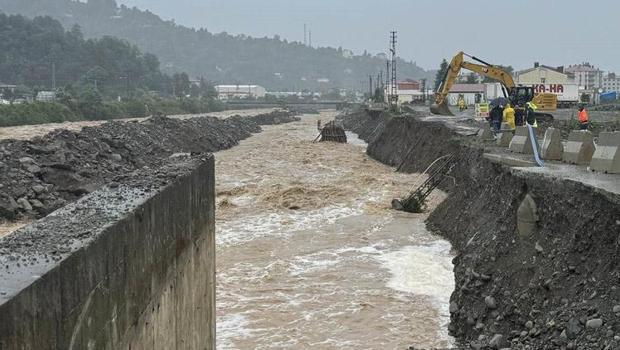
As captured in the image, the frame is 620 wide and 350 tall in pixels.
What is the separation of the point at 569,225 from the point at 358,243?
1016 centimetres

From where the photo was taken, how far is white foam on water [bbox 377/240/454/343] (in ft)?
43.7

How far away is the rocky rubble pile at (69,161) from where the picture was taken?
2227 cm

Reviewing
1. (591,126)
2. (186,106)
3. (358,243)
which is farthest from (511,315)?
(186,106)

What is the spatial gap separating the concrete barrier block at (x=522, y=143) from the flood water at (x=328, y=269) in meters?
3.23

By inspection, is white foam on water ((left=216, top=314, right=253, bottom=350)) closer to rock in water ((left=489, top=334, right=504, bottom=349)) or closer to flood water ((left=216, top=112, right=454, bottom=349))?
flood water ((left=216, top=112, right=454, bottom=349))

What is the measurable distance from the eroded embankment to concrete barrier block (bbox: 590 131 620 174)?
1229mm

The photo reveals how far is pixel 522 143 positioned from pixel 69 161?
19265 mm

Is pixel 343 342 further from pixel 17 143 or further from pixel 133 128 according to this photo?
pixel 133 128

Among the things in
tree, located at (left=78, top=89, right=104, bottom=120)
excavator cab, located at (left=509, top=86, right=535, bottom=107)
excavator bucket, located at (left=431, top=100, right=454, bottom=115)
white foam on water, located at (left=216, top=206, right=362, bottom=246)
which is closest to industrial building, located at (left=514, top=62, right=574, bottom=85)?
excavator bucket, located at (left=431, top=100, right=454, bottom=115)

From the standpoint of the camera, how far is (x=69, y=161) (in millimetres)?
27859

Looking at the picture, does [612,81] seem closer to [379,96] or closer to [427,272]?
[379,96]

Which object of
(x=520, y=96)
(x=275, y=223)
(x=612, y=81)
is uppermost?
(x=612, y=81)

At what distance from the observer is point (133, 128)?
153 ft

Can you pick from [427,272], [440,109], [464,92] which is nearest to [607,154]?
[427,272]
